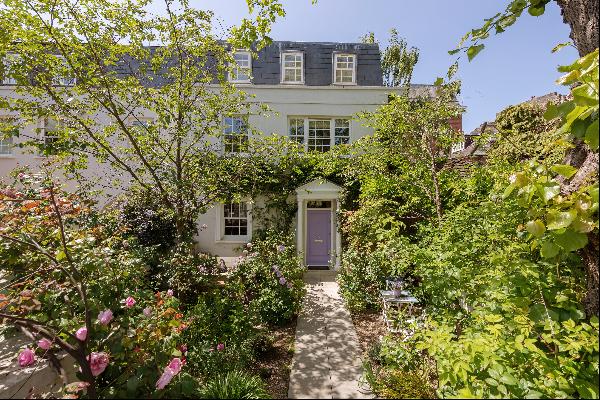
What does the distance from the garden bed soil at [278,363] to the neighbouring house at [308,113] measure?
15.9 feet

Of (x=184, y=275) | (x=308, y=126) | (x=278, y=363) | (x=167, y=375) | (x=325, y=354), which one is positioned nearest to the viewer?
(x=167, y=375)

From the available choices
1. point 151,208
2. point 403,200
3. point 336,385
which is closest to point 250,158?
point 151,208

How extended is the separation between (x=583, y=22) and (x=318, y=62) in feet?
36.2

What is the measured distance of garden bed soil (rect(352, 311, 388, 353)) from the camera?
5715mm

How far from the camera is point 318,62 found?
41.7 ft

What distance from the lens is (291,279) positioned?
7.38 meters

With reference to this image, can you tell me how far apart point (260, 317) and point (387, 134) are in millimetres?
6080

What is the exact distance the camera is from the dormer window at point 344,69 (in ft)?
41.1

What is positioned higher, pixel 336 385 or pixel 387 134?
pixel 387 134

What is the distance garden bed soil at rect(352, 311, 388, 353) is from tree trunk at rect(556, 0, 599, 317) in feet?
11.9

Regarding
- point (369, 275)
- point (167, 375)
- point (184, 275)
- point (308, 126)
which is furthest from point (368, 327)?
point (308, 126)

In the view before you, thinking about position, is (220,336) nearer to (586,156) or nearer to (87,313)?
(87,313)

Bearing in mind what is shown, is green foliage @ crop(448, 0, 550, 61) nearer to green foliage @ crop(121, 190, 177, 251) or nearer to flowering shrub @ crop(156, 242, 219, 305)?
flowering shrub @ crop(156, 242, 219, 305)

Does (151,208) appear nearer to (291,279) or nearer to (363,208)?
(291,279)
